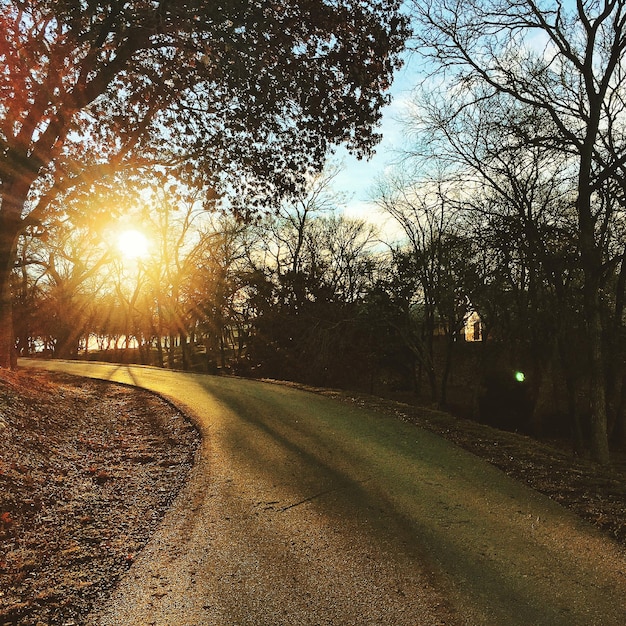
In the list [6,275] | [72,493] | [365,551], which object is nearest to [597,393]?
[365,551]

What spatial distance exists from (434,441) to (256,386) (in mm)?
8061

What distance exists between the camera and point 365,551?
160 inches

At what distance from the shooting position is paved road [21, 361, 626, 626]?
10.6ft

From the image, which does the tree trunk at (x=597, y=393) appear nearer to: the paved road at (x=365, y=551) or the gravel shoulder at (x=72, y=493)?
the paved road at (x=365, y=551)

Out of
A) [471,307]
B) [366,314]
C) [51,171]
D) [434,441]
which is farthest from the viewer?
[366,314]

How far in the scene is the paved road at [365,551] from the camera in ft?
10.6

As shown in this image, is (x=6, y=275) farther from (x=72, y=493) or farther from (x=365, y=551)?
(x=365, y=551)

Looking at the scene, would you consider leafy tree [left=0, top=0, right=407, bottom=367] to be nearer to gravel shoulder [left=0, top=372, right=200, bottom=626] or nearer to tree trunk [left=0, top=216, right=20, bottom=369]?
tree trunk [left=0, top=216, right=20, bottom=369]

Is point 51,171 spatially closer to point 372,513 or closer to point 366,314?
point 372,513

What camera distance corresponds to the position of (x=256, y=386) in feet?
50.0

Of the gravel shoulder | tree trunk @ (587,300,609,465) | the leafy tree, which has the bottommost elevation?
the gravel shoulder

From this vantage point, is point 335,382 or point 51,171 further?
point 335,382

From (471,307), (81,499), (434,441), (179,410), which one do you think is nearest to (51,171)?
(179,410)

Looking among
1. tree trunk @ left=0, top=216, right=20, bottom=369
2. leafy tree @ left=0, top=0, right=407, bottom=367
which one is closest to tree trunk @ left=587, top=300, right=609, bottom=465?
leafy tree @ left=0, top=0, right=407, bottom=367
